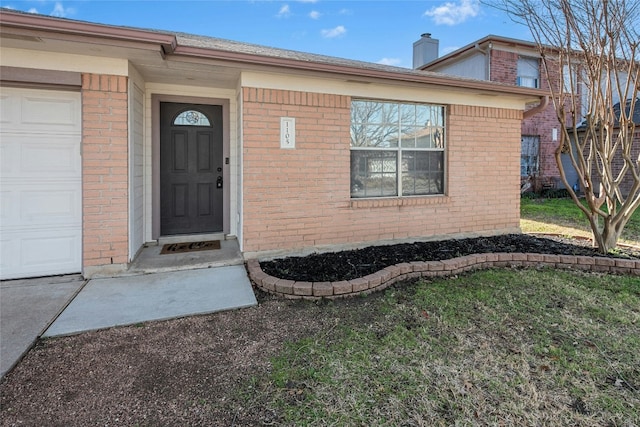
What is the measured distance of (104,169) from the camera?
13.4ft

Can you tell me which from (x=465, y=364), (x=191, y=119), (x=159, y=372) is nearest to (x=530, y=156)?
(x=191, y=119)

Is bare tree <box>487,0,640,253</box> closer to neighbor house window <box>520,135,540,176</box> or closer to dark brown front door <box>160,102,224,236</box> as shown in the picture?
dark brown front door <box>160,102,224,236</box>

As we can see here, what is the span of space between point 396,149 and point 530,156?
1076 centimetres

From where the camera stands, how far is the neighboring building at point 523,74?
12.3m

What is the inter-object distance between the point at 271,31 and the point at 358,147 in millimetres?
5033

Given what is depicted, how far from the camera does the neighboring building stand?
1230 cm

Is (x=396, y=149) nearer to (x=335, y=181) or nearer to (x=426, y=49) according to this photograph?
(x=335, y=181)

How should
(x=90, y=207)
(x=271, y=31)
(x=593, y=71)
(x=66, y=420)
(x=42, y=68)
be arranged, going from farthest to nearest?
(x=271, y=31), (x=593, y=71), (x=90, y=207), (x=42, y=68), (x=66, y=420)

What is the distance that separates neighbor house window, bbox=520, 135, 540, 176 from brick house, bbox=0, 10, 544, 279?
843cm

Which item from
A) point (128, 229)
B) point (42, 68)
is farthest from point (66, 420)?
point (42, 68)

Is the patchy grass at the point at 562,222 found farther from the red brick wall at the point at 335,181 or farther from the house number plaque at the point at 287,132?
the house number plaque at the point at 287,132

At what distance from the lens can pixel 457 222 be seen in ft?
19.6

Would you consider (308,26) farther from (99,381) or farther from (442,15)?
(99,381)

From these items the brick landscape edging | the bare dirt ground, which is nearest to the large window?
the brick landscape edging
